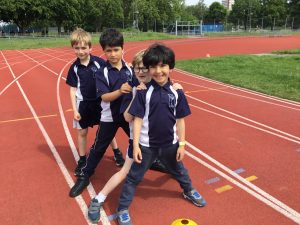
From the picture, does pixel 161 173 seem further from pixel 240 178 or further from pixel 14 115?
pixel 14 115

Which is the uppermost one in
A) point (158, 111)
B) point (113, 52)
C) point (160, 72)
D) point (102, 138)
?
point (113, 52)

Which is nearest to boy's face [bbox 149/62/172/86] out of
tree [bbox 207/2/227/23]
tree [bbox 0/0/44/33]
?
tree [bbox 0/0/44/33]

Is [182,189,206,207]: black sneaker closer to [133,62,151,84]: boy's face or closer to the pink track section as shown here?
the pink track section

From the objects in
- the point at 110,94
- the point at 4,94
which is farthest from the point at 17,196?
the point at 4,94

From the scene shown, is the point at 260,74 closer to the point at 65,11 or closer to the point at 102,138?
the point at 102,138

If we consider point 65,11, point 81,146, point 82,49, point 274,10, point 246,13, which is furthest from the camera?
point 246,13

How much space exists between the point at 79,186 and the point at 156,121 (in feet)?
4.86

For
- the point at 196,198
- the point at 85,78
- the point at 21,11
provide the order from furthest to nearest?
1. the point at 21,11
2. the point at 85,78
3. the point at 196,198

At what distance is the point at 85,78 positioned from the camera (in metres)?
4.08

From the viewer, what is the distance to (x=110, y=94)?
3.44 m

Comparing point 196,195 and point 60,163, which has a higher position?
point 196,195

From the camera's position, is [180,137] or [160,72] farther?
[180,137]

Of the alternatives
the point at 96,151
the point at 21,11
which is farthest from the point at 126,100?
the point at 21,11

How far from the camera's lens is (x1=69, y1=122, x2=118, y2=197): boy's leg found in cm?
383
